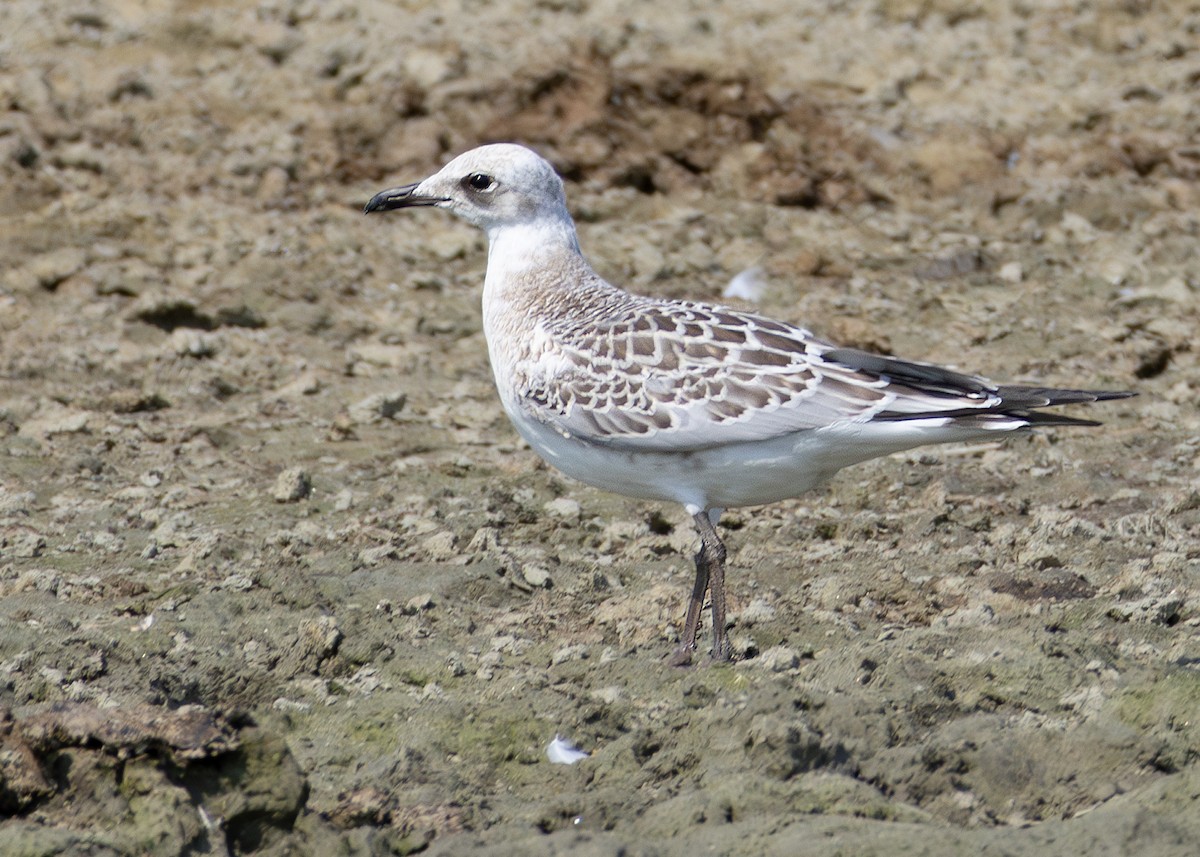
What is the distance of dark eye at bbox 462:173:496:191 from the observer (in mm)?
7168

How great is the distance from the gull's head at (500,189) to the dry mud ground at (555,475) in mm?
1416

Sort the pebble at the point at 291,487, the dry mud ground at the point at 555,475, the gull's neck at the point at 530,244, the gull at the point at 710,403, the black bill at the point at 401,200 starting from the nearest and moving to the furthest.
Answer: the dry mud ground at the point at 555,475 → the gull at the point at 710,403 → the gull's neck at the point at 530,244 → the black bill at the point at 401,200 → the pebble at the point at 291,487

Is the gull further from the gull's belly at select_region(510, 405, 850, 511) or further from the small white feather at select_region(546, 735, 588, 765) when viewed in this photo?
the small white feather at select_region(546, 735, 588, 765)

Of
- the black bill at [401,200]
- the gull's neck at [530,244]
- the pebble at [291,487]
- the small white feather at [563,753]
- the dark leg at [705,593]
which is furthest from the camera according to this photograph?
the pebble at [291,487]

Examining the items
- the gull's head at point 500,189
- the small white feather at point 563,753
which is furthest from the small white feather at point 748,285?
the small white feather at point 563,753

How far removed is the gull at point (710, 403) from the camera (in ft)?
19.7

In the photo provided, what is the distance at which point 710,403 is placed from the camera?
614cm

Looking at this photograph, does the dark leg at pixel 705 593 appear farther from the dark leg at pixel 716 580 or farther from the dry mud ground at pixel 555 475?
the dry mud ground at pixel 555 475

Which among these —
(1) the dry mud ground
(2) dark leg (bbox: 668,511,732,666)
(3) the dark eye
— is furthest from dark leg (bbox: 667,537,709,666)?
(3) the dark eye

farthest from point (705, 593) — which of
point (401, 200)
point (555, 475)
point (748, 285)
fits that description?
point (748, 285)

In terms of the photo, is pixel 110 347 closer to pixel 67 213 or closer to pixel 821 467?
pixel 67 213

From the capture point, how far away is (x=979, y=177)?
39.6 feet

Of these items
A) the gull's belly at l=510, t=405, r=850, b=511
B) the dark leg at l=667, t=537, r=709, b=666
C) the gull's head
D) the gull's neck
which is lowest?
the dark leg at l=667, t=537, r=709, b=666

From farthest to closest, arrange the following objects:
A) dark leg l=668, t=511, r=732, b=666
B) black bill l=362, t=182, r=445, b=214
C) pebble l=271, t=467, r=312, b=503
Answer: pebble l=271, t=467, r=312, b=503, black bill l=362, t=182, r=445, b=214, dark leg l=668, t=511, r=732, b=666
